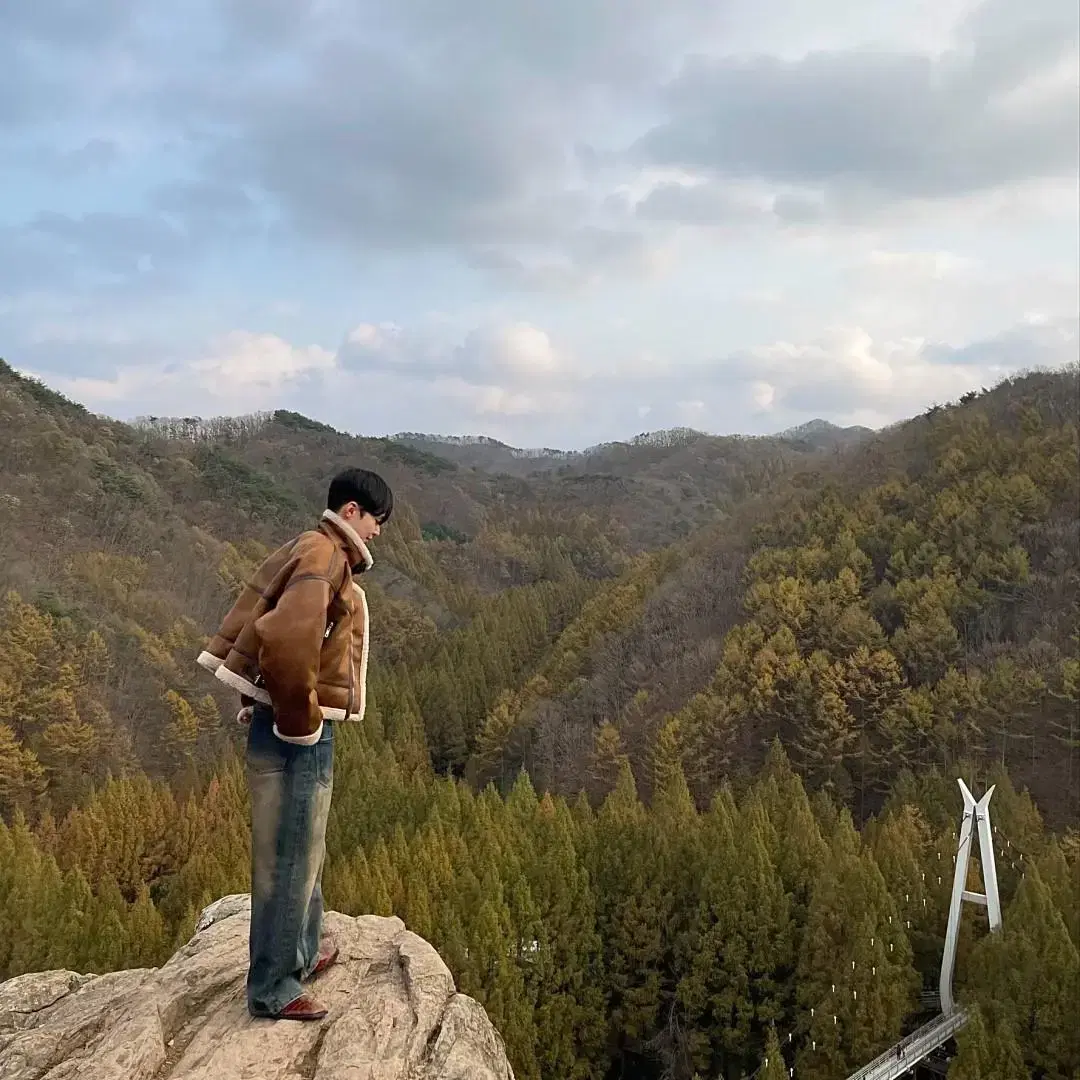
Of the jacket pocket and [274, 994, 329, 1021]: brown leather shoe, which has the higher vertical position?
the jacket pocket

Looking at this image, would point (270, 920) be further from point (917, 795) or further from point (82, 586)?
point (82, 586)

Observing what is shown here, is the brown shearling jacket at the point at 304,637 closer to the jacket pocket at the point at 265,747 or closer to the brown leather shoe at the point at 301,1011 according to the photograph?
the jacket pocket at the point at 265,747

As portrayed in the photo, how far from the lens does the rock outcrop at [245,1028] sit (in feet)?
13.3

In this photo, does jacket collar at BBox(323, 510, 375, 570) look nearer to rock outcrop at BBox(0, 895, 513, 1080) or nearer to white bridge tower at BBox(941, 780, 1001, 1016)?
rock outcrop at BBox(0, 895, 513, 1080)

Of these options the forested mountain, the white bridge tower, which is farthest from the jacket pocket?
the white bridge tower

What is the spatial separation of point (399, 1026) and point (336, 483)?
9.46 feet

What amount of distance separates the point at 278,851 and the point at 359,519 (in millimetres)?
1799

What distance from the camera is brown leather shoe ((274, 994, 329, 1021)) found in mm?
4309

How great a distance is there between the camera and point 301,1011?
4305 millimetres

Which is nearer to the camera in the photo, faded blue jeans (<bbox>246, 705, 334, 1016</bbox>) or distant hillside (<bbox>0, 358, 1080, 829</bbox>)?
faded blue jeans (<bbox>246, 705, 334, 1016</bbox>)

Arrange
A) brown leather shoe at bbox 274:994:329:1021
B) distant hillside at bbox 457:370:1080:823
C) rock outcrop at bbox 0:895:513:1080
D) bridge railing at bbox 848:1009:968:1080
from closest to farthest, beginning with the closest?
rock outcrop at bbox 0:895:513:1080 < brown leather shoe at bbox 274:994:329:1021 < bridge railing at bbox 848:1009:968:1080 < distant hillside at bbox 457:370:1080:823

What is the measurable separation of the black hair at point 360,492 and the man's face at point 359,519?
2 cm

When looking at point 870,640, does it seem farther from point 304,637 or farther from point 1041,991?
point 304,637

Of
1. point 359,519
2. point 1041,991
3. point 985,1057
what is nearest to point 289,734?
point 359,519
